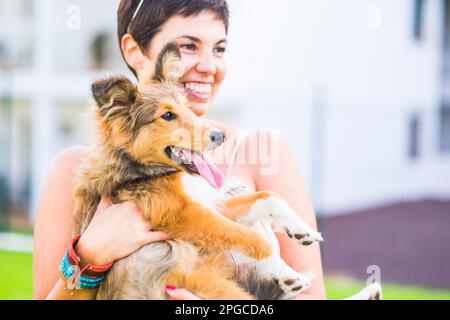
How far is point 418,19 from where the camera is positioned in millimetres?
7203

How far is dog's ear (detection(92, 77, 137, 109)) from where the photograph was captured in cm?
180

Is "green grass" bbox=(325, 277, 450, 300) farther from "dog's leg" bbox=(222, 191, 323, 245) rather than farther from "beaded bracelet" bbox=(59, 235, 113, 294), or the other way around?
"beaded bracelet" bbox=(59, 235, 113, 294)

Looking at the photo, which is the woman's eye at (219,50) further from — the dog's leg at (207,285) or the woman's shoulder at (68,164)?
the dog's leg at (207,285)

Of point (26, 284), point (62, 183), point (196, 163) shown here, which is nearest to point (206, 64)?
point (196, 163)

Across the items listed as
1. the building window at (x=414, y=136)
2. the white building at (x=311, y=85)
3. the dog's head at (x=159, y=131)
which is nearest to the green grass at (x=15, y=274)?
the white building at (x=311, y=85)

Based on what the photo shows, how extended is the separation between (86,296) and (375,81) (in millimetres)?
3852

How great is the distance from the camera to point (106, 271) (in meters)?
1.84

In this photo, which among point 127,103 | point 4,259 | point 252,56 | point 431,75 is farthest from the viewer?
point 431,75

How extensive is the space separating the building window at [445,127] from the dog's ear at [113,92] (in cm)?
785

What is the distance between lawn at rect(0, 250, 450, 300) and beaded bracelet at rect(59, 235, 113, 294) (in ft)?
7.17

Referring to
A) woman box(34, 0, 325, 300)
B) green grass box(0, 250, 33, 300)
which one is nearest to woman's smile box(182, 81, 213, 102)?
woman box(34, 0, 325, 300)

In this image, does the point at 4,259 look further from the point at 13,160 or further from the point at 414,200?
the point at 414,200

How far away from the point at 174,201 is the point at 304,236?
14.7 inches
